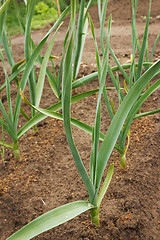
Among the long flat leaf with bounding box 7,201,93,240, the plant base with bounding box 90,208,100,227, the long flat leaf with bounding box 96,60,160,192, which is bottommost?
the plant base with bounding box 90,208,100,227

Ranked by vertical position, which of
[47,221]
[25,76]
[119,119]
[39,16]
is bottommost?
[47,221]

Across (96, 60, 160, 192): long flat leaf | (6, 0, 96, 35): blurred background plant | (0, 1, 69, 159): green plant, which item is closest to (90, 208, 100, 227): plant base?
(96, 60, 160, 192): long flat leaf

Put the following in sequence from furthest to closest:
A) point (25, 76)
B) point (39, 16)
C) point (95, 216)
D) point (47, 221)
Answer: point (39, 16)
point (25, 76)
point (95, 216)
point (47, 221)

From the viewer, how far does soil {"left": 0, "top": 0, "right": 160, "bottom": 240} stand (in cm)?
115

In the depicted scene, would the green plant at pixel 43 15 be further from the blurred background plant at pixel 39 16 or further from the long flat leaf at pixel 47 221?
the long flat leaf at pixel 47 221

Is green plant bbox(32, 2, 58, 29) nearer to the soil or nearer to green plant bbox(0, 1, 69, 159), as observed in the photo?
the soil

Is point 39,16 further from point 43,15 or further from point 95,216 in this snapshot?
point 95,216

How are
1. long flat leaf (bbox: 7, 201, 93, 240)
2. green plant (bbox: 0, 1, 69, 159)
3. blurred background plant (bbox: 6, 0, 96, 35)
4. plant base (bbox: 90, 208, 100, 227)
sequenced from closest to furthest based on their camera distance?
1. long flat leaf (bbox: 7, 201, 93, 240)
2. plant base (bbox: 90, 208, 100, 227)
3. green plant (bbox: 0, 1, 69, 159)
4. blurred background plant (bbox: 6, 0, 96, 35)

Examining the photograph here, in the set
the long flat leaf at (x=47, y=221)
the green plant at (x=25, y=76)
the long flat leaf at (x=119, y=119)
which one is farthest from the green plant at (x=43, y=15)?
the long flat leaf at (x=47, y=221)

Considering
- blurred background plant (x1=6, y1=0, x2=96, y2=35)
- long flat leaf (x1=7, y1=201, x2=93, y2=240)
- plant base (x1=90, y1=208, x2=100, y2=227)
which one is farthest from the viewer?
blurred background plant (x1=6, y1=0, x2=96, y2=35)

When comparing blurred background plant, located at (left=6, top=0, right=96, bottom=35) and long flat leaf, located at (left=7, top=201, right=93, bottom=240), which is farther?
Answer: blurred background plant, located at (left=6, top=0, right=96, bottom=35)

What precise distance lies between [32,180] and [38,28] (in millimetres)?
2399

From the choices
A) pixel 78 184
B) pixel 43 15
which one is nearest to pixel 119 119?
pixel 78 184

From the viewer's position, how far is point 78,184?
4.46ft
